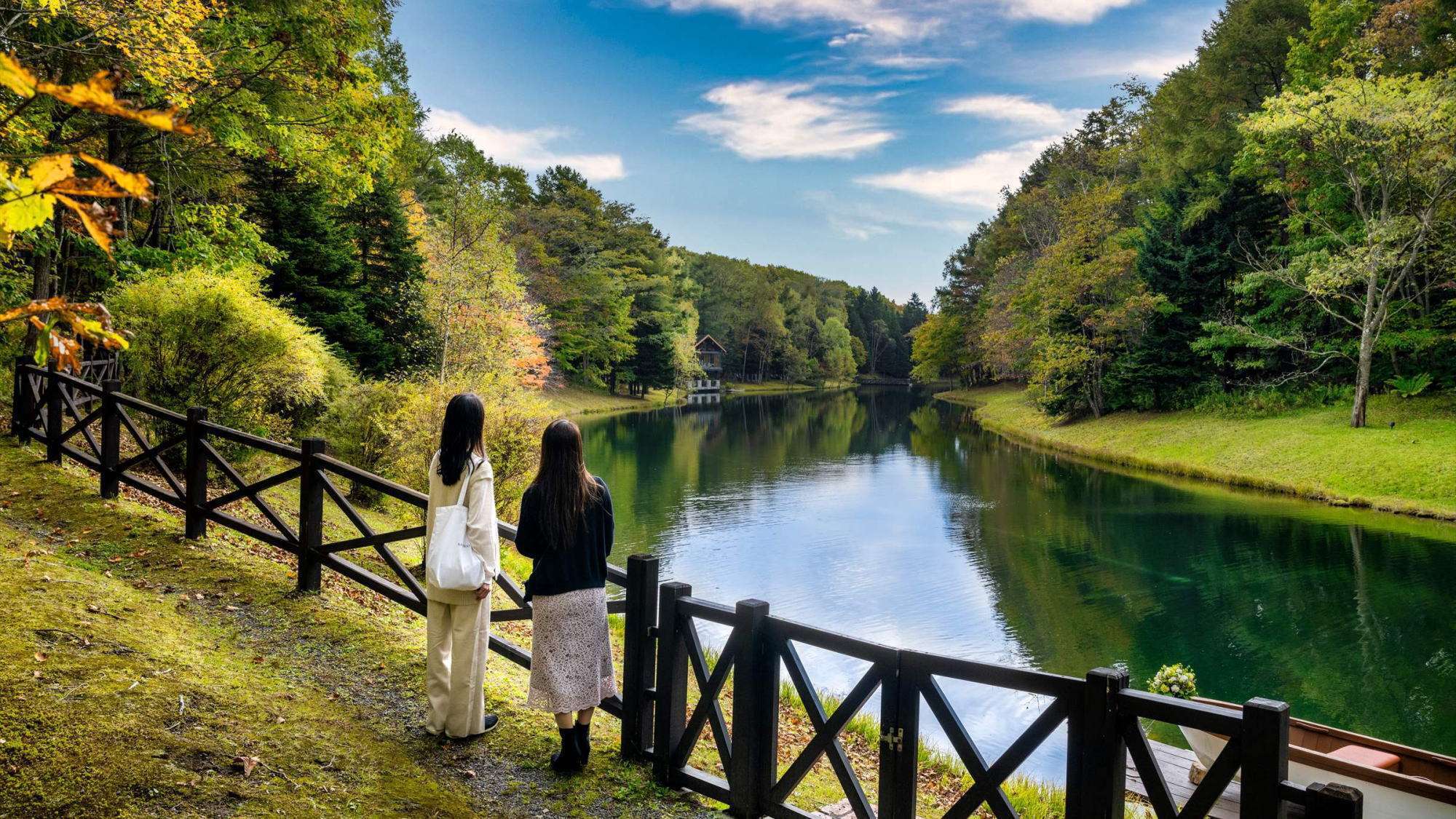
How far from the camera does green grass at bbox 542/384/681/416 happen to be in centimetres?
4744

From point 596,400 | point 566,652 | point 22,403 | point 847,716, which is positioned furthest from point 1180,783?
point 596,400

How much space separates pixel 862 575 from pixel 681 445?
1923 cm

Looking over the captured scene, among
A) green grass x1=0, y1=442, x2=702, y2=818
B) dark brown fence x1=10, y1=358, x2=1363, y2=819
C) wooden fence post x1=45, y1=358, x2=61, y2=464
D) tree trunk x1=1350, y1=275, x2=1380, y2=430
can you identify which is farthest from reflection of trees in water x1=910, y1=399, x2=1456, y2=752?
wooden fence post x1=45, y1=358, x2=61, y2=464

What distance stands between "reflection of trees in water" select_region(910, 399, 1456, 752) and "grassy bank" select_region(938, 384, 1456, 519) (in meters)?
1.68

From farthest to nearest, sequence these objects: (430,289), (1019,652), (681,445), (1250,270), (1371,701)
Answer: (681,445)
(1250,270)
(430,289)
(1019,652)
(1371,701)

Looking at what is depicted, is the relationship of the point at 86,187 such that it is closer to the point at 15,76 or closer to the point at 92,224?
the point at 92,224

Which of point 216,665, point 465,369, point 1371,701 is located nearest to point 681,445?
point 465,369

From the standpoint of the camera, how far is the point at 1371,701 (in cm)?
911

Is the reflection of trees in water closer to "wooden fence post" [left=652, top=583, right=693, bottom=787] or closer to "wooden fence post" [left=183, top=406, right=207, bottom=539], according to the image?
"wooden fence post" [left=652, top=583, right=693, bottom=787]

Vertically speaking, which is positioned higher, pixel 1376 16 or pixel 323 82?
pixel 1376 16

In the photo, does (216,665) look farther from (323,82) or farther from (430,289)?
(430,289)

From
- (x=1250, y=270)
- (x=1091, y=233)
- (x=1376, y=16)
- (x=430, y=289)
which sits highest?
(x=1376, y=16)

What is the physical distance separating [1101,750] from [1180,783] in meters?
4.22

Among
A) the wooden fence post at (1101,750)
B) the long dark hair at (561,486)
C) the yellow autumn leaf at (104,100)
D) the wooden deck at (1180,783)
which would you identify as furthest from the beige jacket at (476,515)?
the wooden deck at (1180,783)
